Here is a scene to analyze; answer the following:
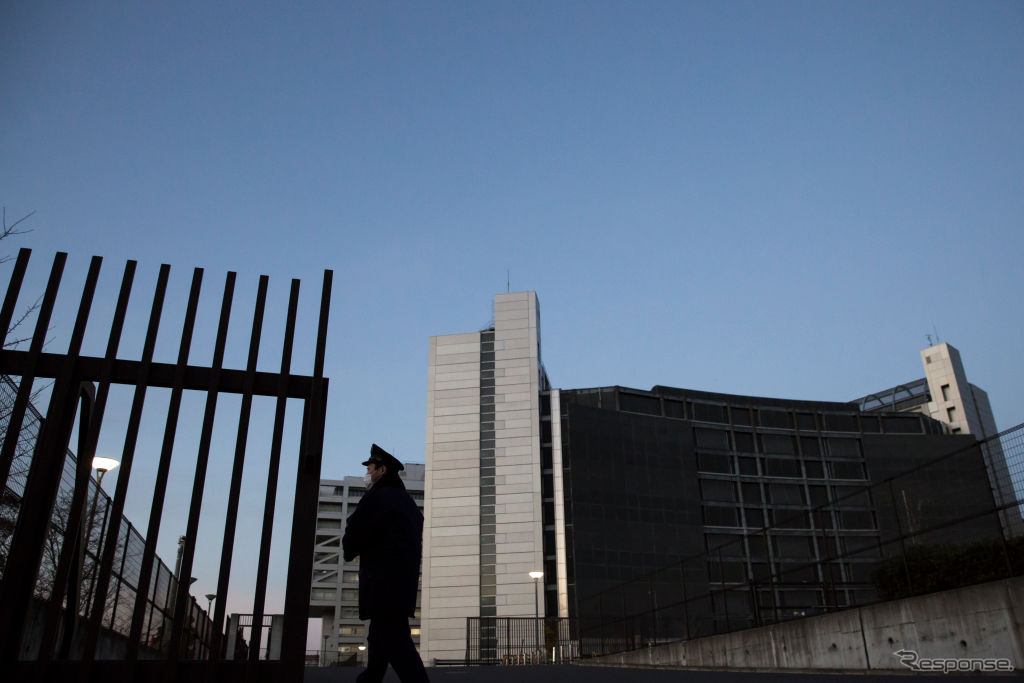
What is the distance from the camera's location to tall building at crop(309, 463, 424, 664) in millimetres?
90188

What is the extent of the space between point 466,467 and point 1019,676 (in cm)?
5234

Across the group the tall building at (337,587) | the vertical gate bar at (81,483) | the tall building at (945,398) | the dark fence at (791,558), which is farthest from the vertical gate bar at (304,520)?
the tall building at (337,587)

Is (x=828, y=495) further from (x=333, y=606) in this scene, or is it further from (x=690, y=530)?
(x=333, y=606)

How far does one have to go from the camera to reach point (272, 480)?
16.9ft

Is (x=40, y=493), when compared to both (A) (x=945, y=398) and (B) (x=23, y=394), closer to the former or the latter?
(B) (x=23, y=394)

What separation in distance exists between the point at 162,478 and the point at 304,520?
3.10 feet

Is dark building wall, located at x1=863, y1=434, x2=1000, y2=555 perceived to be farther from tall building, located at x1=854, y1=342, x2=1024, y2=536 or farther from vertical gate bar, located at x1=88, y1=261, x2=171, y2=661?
vertical gate bar, located at x1=88, y1=261, x2=171, y2=661

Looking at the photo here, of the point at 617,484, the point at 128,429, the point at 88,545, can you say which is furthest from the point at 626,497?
the point at 128,429

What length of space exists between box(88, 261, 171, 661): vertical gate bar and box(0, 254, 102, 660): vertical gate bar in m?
0.22

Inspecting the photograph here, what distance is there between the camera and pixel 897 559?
22422mm

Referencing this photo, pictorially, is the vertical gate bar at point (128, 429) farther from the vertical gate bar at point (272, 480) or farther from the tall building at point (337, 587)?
the tall building at point (337, 587)

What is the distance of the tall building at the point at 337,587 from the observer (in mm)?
90188

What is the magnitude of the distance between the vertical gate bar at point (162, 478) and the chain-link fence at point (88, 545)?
1.08m

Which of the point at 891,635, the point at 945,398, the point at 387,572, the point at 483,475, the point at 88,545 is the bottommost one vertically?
the point at 891,635
